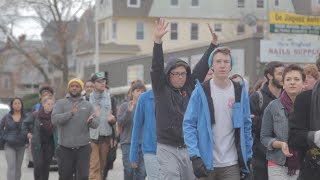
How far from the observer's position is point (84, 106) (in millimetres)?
12031

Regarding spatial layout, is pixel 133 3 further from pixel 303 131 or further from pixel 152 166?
pixel 303 131

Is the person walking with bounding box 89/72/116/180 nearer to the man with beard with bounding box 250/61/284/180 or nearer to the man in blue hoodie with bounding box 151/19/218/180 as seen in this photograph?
the man with beard with bounding box 250/61/284/180

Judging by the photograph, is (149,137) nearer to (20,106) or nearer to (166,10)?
(20,106)

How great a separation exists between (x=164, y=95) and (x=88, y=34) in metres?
67.9

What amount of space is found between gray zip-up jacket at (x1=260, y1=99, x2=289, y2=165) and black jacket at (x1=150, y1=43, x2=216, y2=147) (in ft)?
3.12

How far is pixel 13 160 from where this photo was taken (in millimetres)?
13938

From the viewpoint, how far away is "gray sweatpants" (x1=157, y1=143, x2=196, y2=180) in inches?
321

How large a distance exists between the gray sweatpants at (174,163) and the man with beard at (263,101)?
40.4 inches

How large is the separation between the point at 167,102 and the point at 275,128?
1.26 meters

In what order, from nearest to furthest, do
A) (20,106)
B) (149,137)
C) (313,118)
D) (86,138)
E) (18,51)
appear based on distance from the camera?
(313,118) → (149,137) → (86,138) → (20,106) → (18,51)

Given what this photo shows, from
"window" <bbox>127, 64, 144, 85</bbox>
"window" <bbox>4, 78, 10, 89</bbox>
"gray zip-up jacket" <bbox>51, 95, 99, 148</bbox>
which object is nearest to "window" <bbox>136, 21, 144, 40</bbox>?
"window" <bbox>127, 64, 144, 85</bbox>

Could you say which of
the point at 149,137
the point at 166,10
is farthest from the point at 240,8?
the point at 149,137

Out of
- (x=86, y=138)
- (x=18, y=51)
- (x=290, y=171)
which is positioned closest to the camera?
(x=290, y=171)

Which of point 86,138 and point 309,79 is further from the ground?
point 309,79
